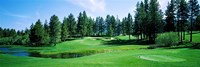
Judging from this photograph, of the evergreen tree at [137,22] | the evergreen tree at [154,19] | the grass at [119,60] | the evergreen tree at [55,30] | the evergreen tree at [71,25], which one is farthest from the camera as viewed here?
the evergreen tree at [71,25]

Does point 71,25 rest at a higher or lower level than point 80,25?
higher

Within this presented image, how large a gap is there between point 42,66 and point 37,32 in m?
81.9

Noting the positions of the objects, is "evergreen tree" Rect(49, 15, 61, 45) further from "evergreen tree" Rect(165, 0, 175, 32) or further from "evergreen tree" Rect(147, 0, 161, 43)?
"evergreen tree" Rect(165, 0, 175, 32)

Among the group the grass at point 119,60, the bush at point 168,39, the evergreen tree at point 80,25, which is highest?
the evergreen tree at point 80,25

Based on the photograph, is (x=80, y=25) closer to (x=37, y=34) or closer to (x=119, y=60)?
(x=37, y=34)

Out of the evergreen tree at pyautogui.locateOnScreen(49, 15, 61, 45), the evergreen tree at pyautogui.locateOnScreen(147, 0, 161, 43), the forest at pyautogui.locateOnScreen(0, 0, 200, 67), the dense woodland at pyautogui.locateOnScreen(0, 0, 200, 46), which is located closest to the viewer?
the forest at pyautogui.locateOnScreen(0, 0, 200, 67)

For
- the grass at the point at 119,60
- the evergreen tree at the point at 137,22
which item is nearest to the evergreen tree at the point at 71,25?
the evergreen tree at the point at 137,22

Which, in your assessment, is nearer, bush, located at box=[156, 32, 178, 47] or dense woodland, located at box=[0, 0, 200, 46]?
bush, located at box=[156, 32, 178, 47]

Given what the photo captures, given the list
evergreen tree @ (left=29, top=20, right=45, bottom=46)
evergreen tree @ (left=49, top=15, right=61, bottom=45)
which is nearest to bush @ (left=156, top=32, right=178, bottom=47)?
evergreen tree @ (left=49, top=15, right=61, bottom=45)

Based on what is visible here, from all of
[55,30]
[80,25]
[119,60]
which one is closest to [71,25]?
[80,25]

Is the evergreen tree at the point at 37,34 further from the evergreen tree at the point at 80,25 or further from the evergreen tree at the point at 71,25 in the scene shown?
the evergreen tree at the point at 71,25

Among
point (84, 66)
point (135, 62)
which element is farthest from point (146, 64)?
point (84, 66)

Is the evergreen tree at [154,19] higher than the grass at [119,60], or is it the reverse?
the evergreen tree at [154,19]

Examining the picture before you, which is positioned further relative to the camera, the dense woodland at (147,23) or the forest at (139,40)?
the dense woodland at (147,23)
